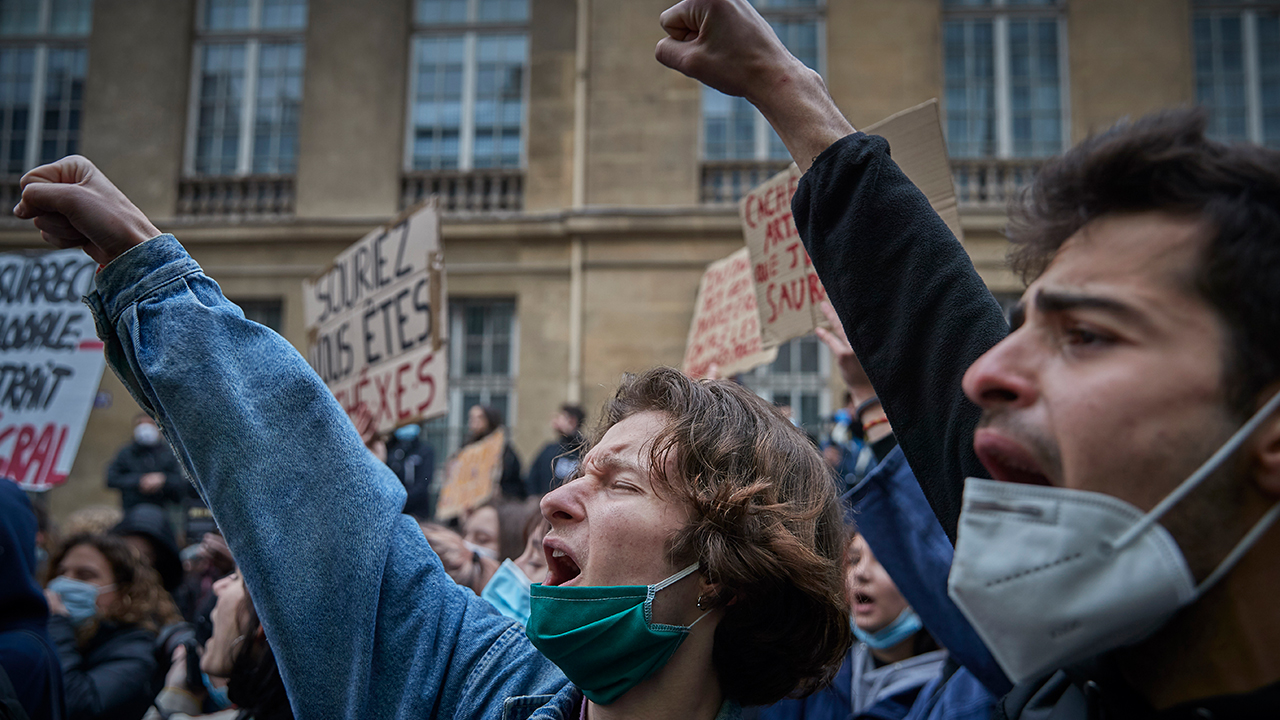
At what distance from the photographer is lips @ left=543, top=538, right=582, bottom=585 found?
70.1 inches

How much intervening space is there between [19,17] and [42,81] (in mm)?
1254

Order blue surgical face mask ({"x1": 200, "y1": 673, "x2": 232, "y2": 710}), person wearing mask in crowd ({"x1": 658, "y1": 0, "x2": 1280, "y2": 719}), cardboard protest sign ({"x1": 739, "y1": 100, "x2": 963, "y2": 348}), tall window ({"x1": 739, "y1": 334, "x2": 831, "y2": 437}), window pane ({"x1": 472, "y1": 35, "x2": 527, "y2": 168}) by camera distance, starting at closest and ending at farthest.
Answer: person wearing mask in crowd ({"x1": 658, "y1": 0, "x2": 1280, "y2": 719})
blue surgical face mask ({"x1": 200, "y1": 673, "x2": 232, "y2": 710})
cardboard protest sign ({"x1": 739, "y1": 100, "x2": 963, "y2": 348})
tall window ({"x1": 739, "y1": 334, "x2": 831, "y2": 437})
window pane ({"x1": 472, "y1": 35, "x2": 527, "y2": 168})

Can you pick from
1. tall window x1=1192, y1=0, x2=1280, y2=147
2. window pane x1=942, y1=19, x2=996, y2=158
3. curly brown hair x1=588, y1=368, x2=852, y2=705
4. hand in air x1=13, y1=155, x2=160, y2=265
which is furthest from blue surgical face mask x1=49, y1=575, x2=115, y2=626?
tall window x1=1192, y1=0, x2=1280, y2=147

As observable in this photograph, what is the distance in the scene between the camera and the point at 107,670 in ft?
12.1

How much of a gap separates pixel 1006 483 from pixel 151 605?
4.11 m

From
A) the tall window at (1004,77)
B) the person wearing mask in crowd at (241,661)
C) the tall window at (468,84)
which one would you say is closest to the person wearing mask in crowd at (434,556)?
the person wearing mask in crowd at (241,661)

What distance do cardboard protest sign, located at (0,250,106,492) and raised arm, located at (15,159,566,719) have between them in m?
3.04

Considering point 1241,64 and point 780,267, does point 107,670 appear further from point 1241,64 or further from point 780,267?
point 1241,64

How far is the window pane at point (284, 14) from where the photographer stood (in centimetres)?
1412

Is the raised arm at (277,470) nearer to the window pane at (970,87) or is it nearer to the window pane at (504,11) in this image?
the window pane at (970,87)

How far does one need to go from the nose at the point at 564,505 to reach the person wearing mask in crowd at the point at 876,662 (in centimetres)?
133

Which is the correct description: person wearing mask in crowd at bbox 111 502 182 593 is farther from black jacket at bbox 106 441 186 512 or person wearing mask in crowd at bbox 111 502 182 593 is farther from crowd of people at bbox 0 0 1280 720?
black jacket at bbox 106 441 186 512

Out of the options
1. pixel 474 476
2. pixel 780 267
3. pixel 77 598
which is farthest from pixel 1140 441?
pixel 474 476

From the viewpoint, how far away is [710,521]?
1739 millimetres
